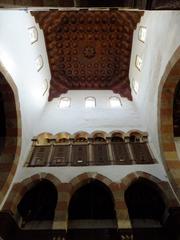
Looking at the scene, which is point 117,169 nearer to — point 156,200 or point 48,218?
point 156,200

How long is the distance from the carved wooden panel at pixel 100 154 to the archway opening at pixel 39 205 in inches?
59.1

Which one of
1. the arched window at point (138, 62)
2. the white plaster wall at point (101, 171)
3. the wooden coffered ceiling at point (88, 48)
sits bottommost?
the white plaster wall at point (101, 171)

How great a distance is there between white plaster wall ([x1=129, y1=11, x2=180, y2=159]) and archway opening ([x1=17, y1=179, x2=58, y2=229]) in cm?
334

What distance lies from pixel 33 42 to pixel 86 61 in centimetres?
297

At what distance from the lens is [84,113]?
9.22 m

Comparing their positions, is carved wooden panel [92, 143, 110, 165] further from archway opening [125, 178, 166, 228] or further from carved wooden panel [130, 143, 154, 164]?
archway opening [125, 178, 166, 228]

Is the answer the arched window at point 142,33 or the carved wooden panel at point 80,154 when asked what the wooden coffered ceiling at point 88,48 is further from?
the carved wooden panel at point 80,154

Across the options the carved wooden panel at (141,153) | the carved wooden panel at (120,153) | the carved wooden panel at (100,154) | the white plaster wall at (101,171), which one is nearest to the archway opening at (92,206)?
the white plaster wall at (101,171)

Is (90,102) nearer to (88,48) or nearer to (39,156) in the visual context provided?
(88,48)

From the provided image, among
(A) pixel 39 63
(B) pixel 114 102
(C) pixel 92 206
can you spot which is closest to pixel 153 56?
(B) pixel 114 102

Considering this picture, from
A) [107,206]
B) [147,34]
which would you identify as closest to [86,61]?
[147,34]

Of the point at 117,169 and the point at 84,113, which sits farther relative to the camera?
the point at 84,113

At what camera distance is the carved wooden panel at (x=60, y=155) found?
22.6 ft

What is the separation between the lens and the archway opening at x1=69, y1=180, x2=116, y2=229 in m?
6.02
